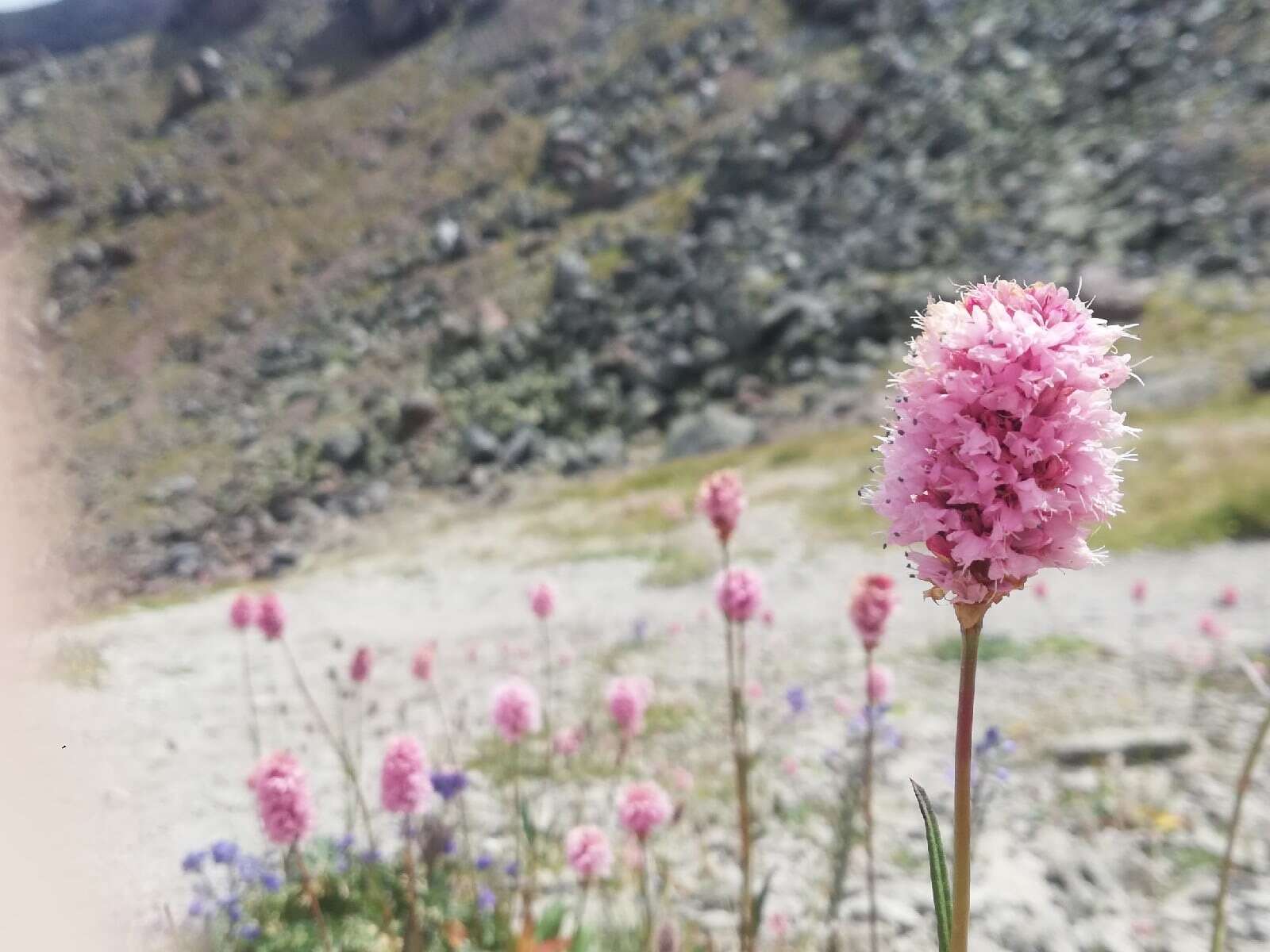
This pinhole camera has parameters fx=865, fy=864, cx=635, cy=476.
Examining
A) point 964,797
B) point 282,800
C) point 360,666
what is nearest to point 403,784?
point 282,800

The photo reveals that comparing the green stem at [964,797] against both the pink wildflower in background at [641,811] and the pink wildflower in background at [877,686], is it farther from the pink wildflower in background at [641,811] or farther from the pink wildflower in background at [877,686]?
the pink wildflower in background at [877,686]

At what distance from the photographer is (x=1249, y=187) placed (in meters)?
25.2

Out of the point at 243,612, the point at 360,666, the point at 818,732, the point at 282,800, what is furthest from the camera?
the point at 818,732

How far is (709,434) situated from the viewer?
24969 mm

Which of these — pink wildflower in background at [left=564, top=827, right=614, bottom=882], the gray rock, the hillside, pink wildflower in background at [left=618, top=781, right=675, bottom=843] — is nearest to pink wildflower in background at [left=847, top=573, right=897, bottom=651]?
pink wildflower in background at [left=618, top=781, right=675, bottom=843]

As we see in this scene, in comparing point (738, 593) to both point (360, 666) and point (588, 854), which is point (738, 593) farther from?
point (360, 666)

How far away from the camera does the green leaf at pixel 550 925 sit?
2.95 metres

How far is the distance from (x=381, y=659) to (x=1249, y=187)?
27.9 meters

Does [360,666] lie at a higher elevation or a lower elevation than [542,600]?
lower

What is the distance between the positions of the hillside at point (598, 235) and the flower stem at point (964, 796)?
43.3 ft

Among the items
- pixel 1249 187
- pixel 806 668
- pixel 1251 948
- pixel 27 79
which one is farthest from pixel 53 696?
pixel 27 79

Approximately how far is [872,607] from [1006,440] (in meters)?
1.54

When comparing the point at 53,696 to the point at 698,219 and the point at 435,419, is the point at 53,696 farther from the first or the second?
the point at 698,219

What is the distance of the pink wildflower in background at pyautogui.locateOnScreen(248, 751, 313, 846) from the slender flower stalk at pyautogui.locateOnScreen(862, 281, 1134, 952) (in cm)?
202
